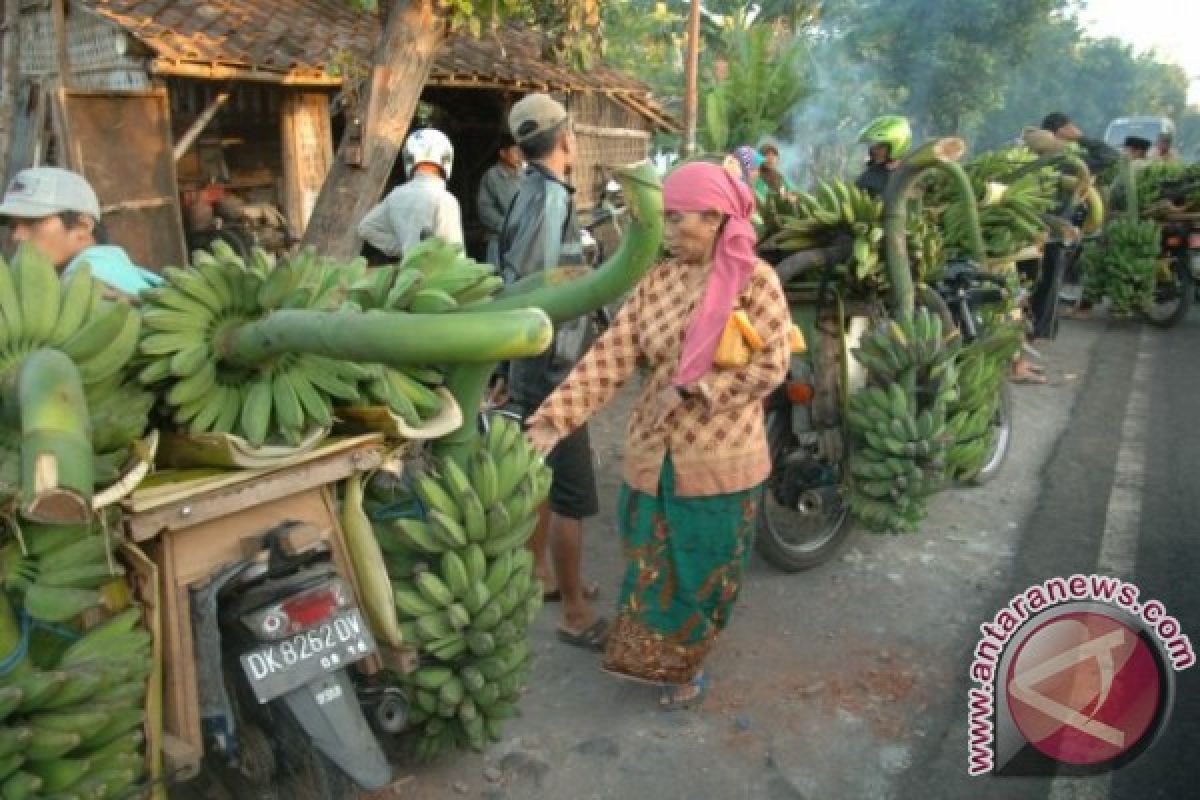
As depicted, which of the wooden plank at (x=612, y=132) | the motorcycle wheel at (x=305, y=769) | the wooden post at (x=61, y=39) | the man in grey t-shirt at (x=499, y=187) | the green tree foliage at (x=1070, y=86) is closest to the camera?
the motorcycle wheel at (x=305, y=769)

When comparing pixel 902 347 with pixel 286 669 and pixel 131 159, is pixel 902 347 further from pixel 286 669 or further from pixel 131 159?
pixel 131 159

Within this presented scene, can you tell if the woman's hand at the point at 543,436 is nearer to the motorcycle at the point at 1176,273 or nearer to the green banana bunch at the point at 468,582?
the green banana bunch at the point at 468,582

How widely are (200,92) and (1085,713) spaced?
27.5 ft

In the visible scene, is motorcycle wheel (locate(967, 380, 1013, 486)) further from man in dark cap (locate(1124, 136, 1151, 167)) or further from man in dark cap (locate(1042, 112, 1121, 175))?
man in dark cap (locate(1124, 136, 1151, 167))

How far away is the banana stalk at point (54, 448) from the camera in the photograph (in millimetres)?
1517

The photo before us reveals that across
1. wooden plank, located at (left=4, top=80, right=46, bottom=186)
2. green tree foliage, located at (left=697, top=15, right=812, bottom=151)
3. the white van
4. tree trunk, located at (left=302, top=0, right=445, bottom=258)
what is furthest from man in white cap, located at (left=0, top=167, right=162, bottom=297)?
the white van

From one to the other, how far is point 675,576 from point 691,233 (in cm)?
112

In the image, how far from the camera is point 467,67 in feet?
28.8

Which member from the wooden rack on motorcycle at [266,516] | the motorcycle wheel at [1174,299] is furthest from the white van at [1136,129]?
the wooden rack on motorcycle at [266,516]

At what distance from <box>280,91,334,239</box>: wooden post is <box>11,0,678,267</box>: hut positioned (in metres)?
0.01

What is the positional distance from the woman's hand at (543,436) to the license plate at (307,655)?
0.80 metres

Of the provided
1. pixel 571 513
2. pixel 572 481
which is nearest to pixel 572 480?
pixel 572 481

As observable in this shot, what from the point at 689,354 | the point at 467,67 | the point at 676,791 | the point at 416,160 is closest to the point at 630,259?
the point at 689,354

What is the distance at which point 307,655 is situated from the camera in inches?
92.6
